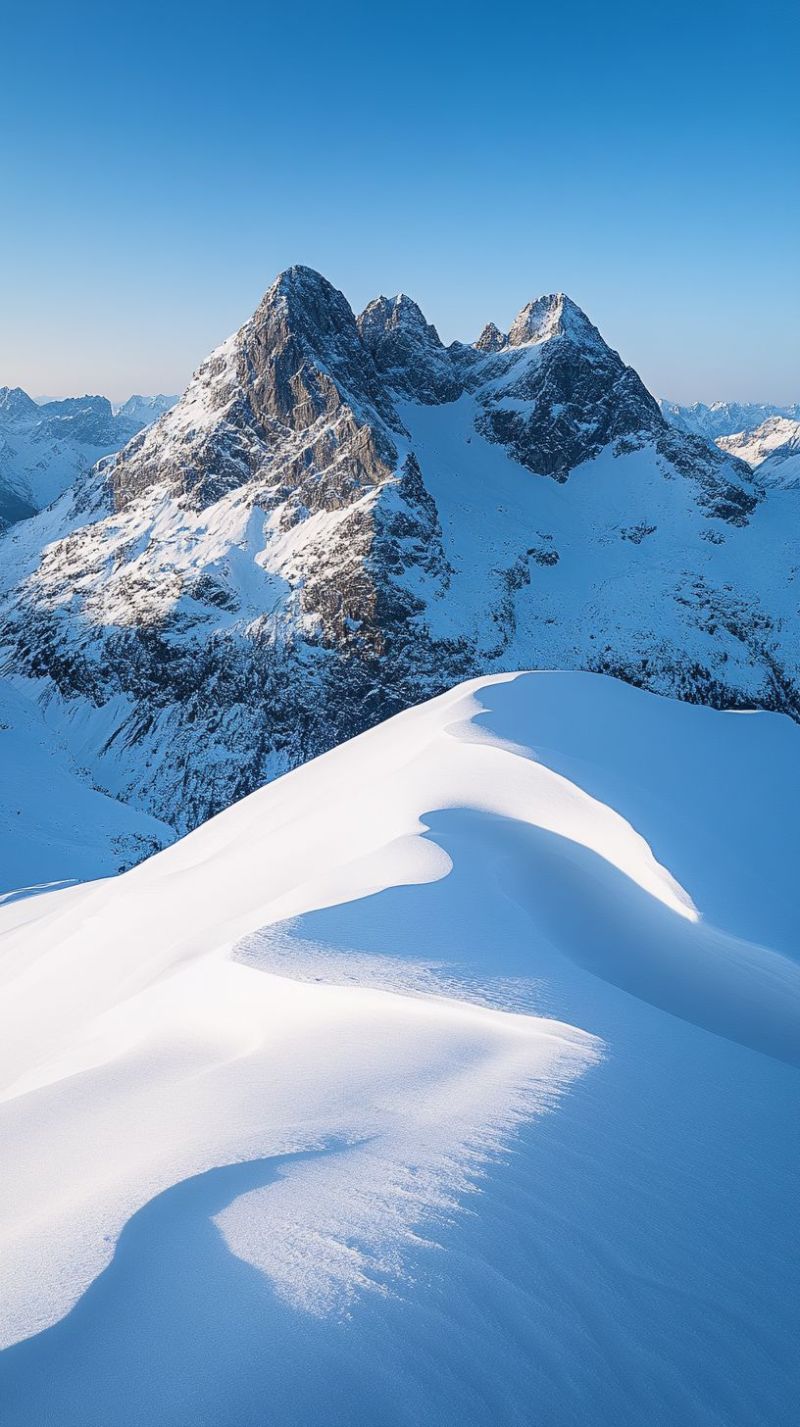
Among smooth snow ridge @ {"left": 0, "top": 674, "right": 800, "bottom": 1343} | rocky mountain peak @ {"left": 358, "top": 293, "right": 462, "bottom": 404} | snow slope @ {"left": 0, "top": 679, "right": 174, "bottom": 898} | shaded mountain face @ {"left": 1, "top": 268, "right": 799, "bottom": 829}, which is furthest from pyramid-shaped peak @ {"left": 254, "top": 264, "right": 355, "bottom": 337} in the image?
smooth snow ridge @ {"left": 0, "top": 674, "right": 800, "bottom": 1343}

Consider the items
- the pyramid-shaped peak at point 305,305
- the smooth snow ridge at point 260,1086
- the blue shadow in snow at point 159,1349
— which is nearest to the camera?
the blue shadow in snow at point 159,1349

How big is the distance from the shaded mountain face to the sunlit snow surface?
44311 mm

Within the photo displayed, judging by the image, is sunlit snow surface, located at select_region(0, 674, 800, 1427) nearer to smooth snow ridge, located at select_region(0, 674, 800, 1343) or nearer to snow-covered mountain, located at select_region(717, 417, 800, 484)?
smooth snow ridge, located at select_region(0, 674, 800, 1343)

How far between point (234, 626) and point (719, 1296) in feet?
190

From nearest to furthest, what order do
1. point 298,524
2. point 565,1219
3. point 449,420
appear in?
point 565,1219, point 298,524, point 449,420

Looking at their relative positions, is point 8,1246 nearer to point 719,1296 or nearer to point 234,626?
point 719,1296

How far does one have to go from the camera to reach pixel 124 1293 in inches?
80.6

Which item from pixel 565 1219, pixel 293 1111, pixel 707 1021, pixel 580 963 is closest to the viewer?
pixel 565 1219

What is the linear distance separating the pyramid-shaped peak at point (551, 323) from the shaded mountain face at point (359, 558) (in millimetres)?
1242

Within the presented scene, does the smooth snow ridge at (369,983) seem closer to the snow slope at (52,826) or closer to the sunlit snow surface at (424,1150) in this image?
the sunlit snow surface at (424,1150)

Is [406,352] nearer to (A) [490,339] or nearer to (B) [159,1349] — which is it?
(A) [490,339]

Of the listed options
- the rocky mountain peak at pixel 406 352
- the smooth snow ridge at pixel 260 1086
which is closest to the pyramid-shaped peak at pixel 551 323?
the rocky mountain peak at pixel 406 352

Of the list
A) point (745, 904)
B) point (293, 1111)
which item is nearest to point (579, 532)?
point (745, 904)

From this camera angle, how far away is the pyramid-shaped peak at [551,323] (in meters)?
82.7
